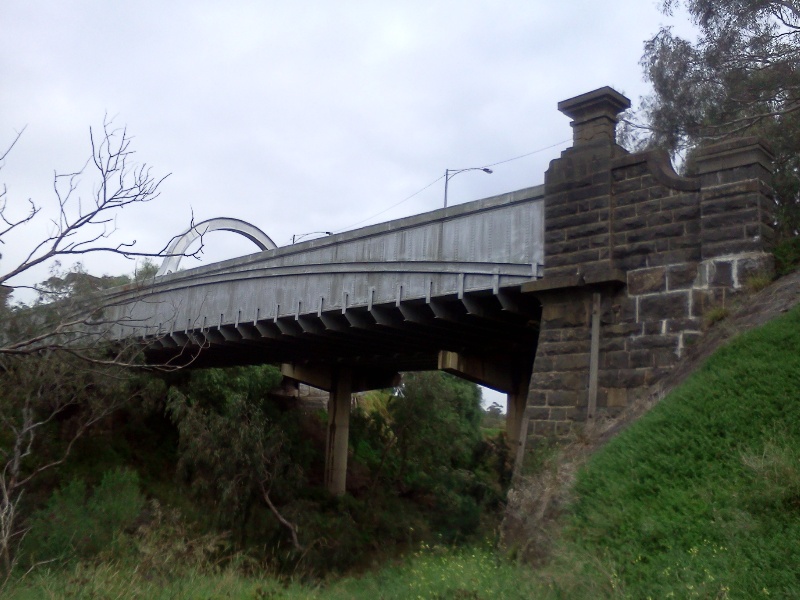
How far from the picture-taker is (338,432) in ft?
112

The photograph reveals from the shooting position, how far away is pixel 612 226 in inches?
527

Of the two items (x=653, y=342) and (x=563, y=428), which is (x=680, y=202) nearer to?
(x=653, y=342)

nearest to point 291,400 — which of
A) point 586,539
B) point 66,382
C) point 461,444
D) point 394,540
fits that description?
point 461,444

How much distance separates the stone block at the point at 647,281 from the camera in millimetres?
12664

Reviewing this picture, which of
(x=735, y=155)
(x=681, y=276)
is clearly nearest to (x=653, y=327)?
(x=681, y=276)

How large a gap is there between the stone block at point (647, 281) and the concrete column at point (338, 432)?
2047 cm

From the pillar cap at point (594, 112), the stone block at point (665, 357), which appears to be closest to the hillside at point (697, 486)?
the stone block at point (665, 357)

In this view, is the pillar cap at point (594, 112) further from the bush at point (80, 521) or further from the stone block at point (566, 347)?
the bush at point (80, 521)

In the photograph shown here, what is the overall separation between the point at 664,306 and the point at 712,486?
4646 millimetres

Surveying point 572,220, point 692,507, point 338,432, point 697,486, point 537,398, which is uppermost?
point 572,220

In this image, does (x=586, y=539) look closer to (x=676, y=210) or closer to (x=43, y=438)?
(x=676, y=210)

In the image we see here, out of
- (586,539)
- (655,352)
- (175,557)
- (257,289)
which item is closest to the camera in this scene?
(586,539)

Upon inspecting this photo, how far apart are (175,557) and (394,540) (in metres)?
14.6

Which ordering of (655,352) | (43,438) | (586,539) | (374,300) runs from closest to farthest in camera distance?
(586,539), (655,352), (374,300), (43,438)
